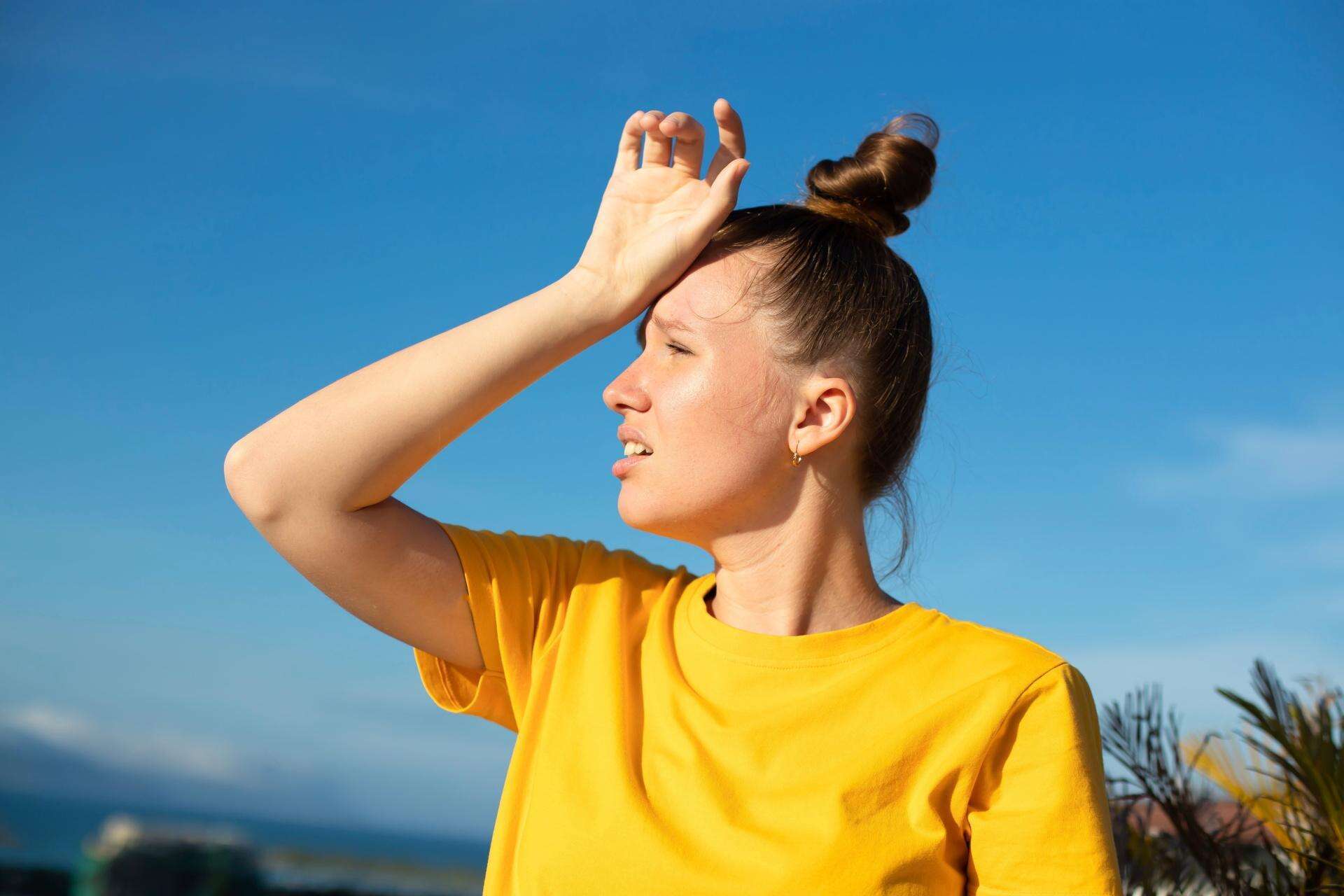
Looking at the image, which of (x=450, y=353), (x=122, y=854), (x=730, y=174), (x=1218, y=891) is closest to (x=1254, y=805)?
(x=1218, y=891)

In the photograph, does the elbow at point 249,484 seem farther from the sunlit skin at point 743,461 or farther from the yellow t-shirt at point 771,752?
the sunlit skin at point 743,461

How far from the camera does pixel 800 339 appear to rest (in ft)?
6.81

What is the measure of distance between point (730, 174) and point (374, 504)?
885 millimetres

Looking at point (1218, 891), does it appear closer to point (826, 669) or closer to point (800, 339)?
point (826, 669)

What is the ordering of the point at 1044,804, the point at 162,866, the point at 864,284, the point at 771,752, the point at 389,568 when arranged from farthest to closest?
the point at 162,866
the point at 864,284
the point at 389,568
the point at 771,752
the point at 1044,804

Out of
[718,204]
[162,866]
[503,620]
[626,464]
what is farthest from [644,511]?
[162,866]

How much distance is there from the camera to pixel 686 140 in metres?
2.09

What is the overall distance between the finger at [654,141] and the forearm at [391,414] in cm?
37

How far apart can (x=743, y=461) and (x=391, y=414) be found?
63cm

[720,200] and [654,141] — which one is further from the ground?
[654,141]

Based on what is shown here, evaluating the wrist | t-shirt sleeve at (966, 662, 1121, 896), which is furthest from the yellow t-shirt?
the wrist

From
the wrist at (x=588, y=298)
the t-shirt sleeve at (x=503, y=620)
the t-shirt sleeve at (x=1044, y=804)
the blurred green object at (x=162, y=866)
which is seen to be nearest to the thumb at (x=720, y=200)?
the wrist at (x=588, y=298)

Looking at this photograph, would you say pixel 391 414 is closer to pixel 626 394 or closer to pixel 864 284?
pixel 626 394

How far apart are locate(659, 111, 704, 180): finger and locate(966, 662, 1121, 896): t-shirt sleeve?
1.15 m
